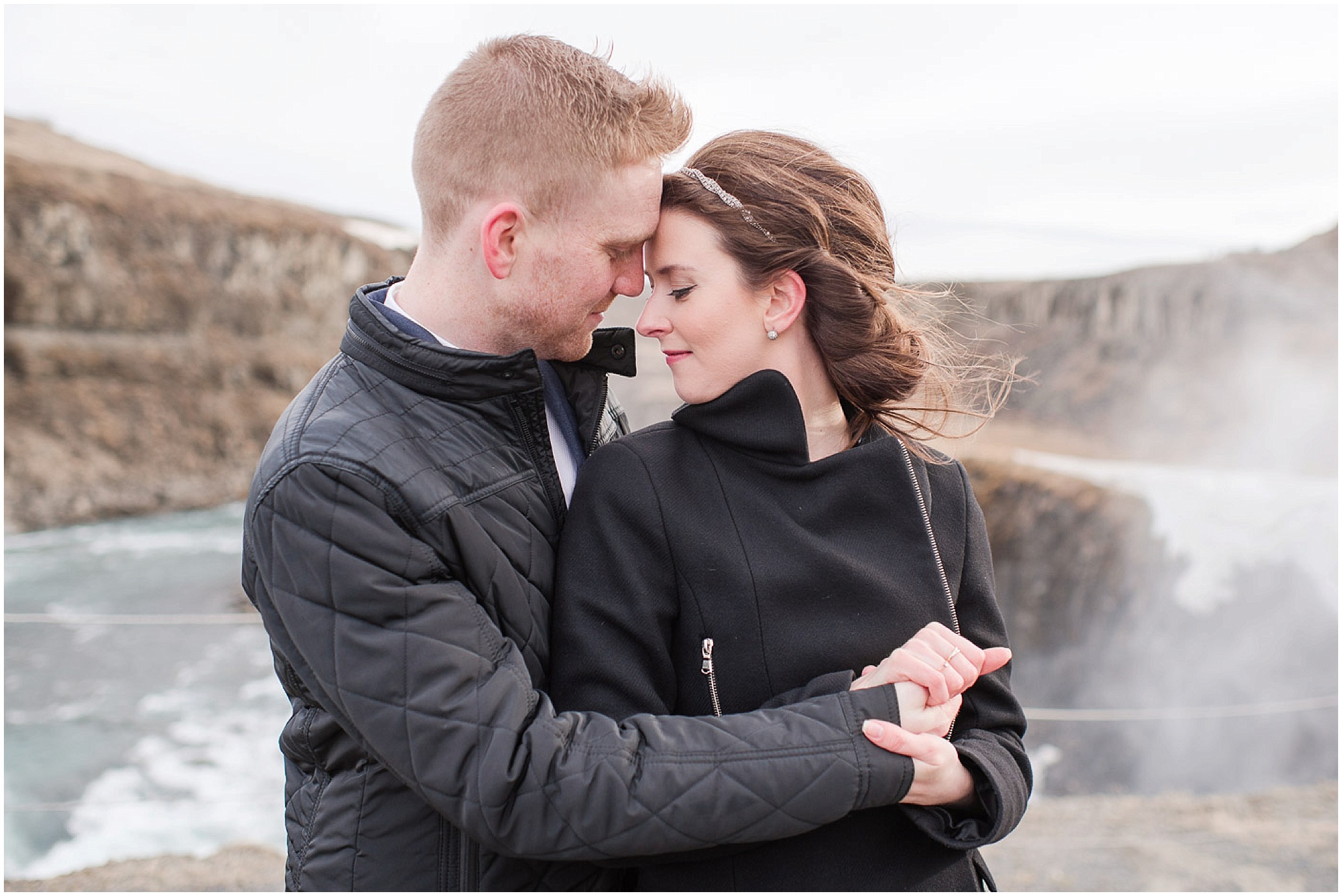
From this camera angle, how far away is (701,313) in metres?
1.80

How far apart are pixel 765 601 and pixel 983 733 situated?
504mm

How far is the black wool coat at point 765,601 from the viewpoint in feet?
5.28

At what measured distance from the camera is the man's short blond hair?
1.67 meters

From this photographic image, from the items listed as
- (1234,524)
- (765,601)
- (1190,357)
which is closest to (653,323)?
(765,601)

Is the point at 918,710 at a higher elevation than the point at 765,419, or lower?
lower

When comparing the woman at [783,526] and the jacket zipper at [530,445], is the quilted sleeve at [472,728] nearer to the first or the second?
the woman at [783,526]

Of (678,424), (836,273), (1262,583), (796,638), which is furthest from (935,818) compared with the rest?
(1262,583)

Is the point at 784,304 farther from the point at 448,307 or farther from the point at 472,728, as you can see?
the point at 472,728

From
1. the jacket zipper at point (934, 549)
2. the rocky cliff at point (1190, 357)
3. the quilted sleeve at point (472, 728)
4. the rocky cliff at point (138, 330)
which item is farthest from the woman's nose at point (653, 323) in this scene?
the rocky cliff at point (138, 330)

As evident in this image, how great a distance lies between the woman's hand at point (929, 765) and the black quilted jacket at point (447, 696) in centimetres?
2

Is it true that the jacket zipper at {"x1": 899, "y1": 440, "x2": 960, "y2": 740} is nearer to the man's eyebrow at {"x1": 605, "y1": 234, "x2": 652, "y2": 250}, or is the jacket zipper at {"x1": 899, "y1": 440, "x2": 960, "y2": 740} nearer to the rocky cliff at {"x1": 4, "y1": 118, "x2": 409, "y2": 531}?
the man's eyebrow at {"x1": 605, "y1": 234, "x2": 652, "y2": 250}

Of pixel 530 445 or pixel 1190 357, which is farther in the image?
pixel 1190 357

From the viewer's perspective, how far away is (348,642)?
1.34 metres

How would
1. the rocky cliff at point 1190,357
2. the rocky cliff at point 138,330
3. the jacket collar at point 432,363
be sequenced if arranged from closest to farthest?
the jacket collar at point 432,363
the rocky cliff at point 1190,357
the rocky cliff at point 138,330
